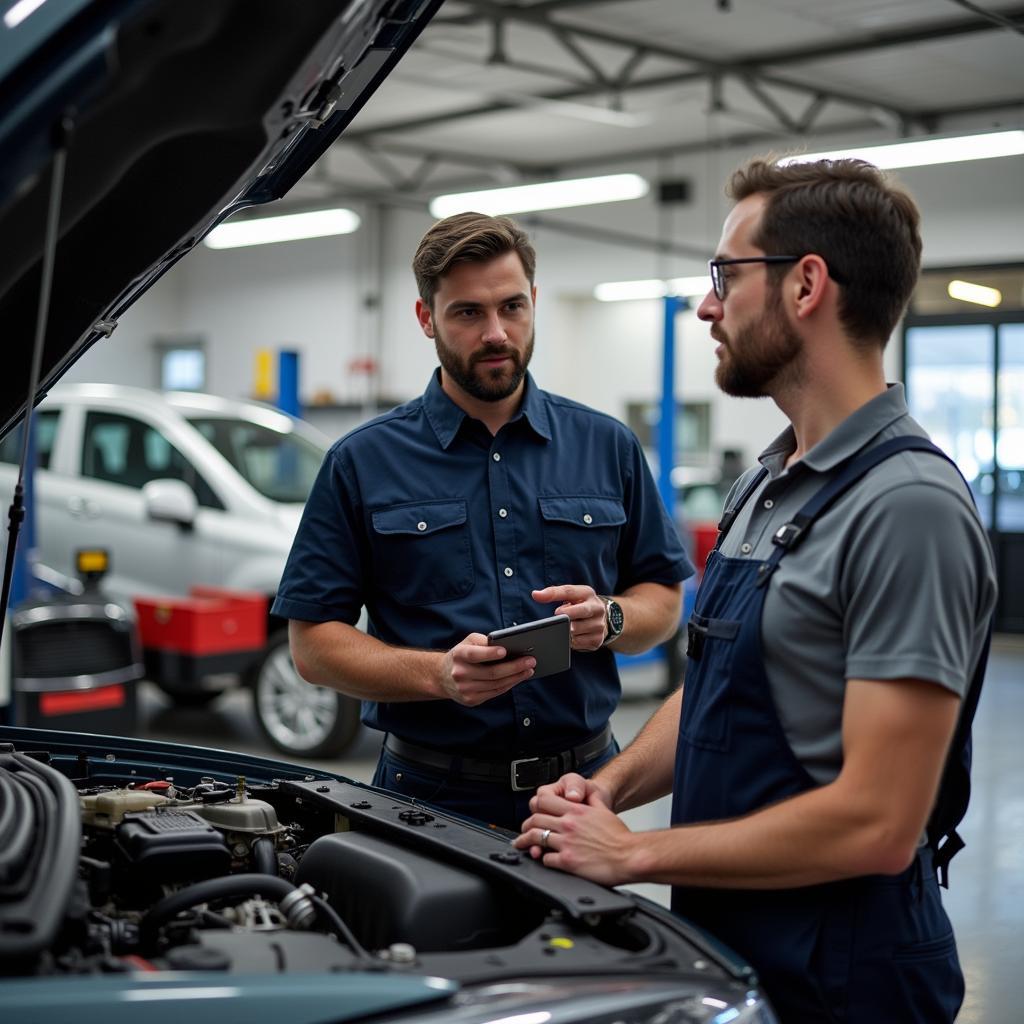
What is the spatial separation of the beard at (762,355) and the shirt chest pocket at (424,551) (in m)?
0.89

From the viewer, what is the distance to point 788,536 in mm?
1645

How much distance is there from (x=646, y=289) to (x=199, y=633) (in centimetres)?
959

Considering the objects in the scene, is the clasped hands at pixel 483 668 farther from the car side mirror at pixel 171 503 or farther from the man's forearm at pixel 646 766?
the car side mirror at pixel 171 503

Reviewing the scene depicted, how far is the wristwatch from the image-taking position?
2490 mm

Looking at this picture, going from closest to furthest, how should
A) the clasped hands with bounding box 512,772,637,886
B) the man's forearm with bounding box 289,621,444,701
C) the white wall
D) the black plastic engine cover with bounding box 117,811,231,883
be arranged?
the clasped hands with bounding box 512,772,637,886, the black plastic engine cover with bounding box 117,811,231,883, the man's forearm with bounding box 289,621,444,701, the white wall

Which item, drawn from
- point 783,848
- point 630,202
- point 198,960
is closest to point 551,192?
point 630,202

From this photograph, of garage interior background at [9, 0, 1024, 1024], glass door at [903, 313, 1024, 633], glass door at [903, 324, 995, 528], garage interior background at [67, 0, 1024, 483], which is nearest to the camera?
garage interior background at [9, 0, 1024, 1024]

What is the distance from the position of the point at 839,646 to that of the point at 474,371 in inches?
45.5

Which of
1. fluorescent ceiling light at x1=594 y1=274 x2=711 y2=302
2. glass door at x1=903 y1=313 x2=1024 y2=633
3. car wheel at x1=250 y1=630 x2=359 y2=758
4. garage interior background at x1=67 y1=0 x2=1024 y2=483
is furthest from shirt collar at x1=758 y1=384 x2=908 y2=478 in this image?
fluorescent ceiling light at x1=594 y1=274 x2=711 y2=302

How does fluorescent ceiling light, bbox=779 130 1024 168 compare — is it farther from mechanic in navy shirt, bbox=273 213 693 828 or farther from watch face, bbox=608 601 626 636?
watch face, bbox=608 601 626 636

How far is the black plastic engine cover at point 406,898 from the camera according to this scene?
1717 mm

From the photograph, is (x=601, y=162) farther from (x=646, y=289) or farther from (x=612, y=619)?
(x=612, y=619)

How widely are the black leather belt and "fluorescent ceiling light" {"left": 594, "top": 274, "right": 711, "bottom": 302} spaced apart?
470 inches

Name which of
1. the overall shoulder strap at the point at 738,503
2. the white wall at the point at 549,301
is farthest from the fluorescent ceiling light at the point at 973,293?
the overall shoulder strap at the point at 738,503
